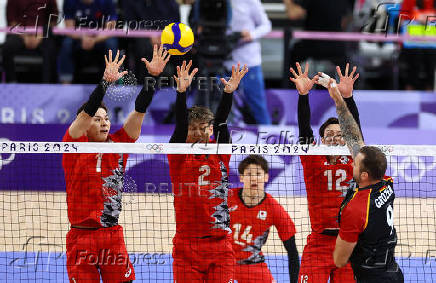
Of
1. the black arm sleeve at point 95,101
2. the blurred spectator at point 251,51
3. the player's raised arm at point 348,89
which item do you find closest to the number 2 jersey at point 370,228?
the player's raised arm at point 348,89

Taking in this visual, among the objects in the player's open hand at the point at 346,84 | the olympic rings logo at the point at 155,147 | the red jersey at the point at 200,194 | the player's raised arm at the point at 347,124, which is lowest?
the red jersey at the point at 200,194

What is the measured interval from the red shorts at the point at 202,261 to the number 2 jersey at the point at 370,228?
1.42 meters

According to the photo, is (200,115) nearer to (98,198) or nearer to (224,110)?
(224,110)

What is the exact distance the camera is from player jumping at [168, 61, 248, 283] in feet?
23.7

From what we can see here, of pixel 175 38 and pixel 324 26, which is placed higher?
pixel 324 26

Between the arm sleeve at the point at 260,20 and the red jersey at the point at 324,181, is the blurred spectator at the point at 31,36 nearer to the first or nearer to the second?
the arm sleeve at the point at 260,20

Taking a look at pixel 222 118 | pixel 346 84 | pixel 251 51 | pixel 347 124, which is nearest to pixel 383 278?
pixel 347 124

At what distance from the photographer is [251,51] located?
42.2 feet

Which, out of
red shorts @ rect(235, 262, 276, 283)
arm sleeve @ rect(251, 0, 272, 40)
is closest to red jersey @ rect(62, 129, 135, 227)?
red shorts @ rect(235, 262, 276, 283)

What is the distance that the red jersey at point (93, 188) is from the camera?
7246mm

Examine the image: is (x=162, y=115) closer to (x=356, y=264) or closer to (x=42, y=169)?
(x=42, y=169)

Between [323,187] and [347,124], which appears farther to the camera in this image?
[323,187]

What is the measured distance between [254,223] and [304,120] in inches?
60.8

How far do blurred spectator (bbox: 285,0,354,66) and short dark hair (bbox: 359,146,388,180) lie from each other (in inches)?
295
